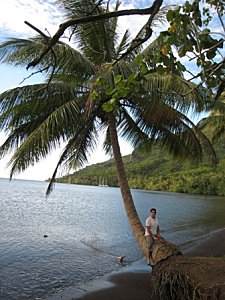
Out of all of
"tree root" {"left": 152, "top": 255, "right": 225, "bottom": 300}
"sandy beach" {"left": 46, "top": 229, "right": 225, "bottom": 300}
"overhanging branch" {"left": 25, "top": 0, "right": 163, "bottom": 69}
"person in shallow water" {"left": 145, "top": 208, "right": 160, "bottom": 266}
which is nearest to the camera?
"overhanging branch" {"left": 25, "top": 0, "right": 163, "bottom": 69}

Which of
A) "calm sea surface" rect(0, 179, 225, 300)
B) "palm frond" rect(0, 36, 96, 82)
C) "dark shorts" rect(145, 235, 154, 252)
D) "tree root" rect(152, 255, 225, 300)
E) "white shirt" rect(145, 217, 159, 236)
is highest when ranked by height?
"palm frond" rect(0, 36, 96, 82)

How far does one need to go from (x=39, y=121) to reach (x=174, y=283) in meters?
5.61

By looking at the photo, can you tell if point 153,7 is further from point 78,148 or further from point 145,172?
point 145,172

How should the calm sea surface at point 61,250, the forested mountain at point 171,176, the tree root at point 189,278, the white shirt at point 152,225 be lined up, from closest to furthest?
the tree root at point 189,278
the white shirt at point 152,225
the calm sea surface at point 61,250
the forested mountain at point 171,176

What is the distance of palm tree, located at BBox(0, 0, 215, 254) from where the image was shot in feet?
29.2

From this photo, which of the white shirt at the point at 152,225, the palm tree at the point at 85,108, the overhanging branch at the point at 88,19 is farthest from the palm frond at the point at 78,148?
the overhanging branch at the point at 88,19

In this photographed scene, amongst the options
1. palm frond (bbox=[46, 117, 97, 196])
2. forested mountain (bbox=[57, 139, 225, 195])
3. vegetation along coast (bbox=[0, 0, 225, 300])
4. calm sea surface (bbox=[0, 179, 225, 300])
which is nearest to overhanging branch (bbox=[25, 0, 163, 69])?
vegetation along coast (bbox=[0, 0, 225, 300])

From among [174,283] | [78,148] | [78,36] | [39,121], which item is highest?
[78,36]

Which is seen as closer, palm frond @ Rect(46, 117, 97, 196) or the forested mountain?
palm frond @ Rect(46, 117, 97, 196)

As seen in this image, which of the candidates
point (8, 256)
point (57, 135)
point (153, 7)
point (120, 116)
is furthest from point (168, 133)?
point (8, 256)

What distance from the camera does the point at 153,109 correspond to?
948 centimetres

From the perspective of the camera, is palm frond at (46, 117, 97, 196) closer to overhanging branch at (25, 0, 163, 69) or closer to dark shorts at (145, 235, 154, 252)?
dark shorts at (145, 235, 154, 252)

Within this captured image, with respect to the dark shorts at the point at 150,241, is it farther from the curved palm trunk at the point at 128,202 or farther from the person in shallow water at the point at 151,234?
the curved palm trunk at the point at 128,202

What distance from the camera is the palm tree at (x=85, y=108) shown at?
8.90 m
